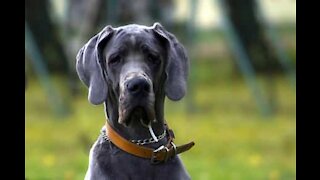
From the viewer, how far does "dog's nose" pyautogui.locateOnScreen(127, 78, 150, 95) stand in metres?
5.79

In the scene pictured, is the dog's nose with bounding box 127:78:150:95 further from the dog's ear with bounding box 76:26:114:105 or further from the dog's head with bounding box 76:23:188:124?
the dog's ear with bounding box 76:26:114:105

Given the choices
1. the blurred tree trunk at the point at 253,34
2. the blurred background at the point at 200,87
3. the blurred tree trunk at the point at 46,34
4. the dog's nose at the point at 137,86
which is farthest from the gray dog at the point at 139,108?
the blurred tree trunk at the point at 253,34

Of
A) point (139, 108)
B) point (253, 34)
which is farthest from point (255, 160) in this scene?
point (139, 108)

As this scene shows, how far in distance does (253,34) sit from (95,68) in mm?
11719

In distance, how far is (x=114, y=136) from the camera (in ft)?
20.2

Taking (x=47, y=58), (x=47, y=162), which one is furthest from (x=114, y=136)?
(x=47, y=58)

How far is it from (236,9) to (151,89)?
1169cm

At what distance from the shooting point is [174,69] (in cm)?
616

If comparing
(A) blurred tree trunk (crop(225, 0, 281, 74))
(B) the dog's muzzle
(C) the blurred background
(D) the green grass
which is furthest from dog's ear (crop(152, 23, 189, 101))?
(A) blurred tree trunk (crop(225, 0, 281, 74))

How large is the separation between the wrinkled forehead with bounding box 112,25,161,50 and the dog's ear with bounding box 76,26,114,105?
0.09 meters

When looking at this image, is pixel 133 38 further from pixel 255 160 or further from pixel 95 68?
pixel 255 160
